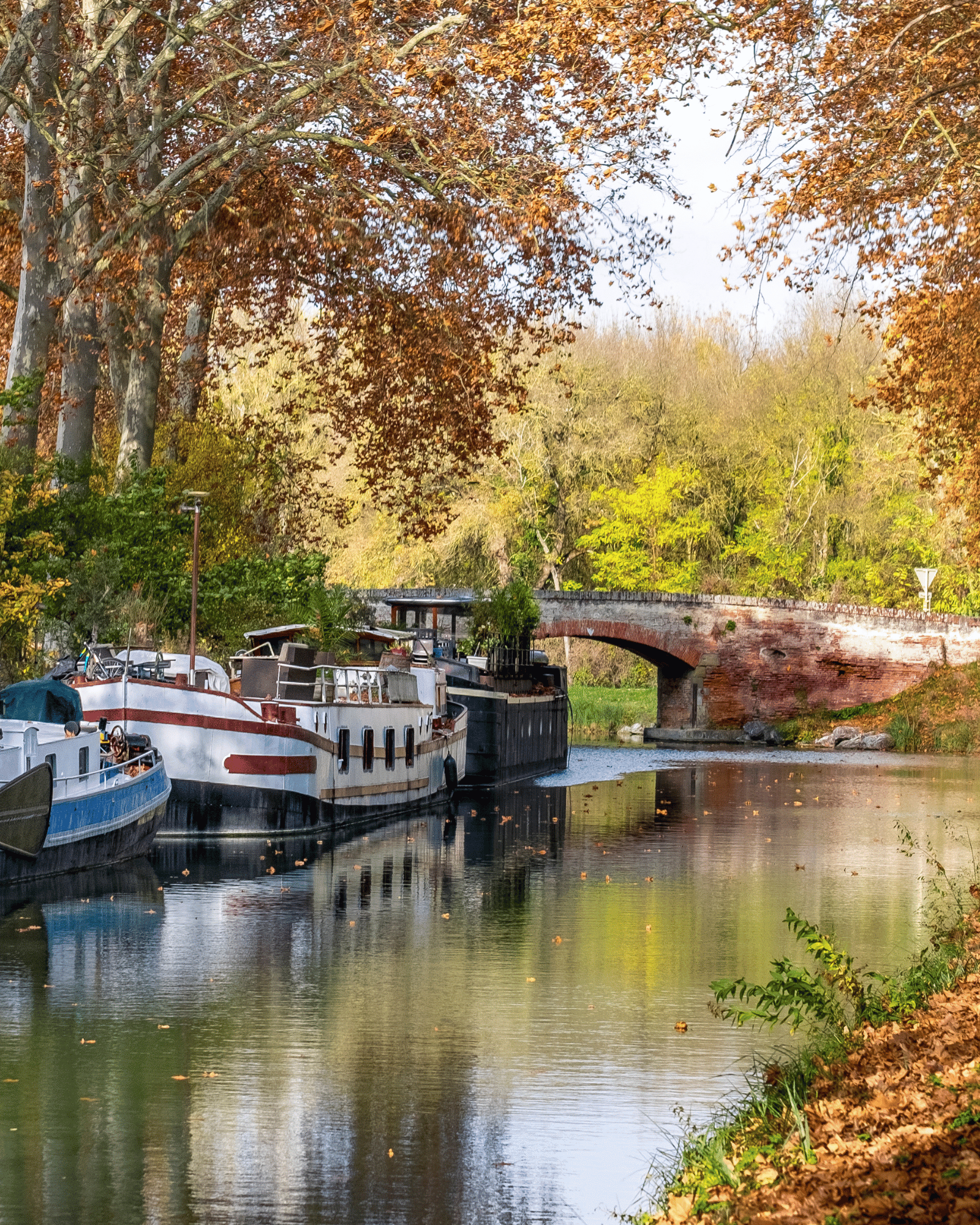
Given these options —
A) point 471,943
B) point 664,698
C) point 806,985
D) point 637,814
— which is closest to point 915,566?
point 664,698

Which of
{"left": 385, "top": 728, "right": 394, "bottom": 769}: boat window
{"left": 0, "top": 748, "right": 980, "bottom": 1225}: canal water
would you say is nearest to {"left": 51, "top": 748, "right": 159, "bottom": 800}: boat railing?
{"left": 0, "top": 748, "right": 980, "bottom": 1225}: canal water

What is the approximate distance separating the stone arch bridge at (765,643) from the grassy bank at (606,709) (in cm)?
234

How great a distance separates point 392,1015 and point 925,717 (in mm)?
41003

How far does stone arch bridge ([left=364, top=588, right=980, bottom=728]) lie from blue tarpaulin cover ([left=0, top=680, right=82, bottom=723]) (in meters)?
32.8

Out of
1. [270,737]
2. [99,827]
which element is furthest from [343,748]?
[99,827]

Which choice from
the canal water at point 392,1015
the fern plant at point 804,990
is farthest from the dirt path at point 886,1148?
the canal water at point 392,1015

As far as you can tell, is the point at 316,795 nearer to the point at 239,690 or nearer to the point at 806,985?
the point at 239,690

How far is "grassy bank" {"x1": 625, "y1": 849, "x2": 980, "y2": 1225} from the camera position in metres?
5.78

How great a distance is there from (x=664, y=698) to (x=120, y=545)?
3182 cm

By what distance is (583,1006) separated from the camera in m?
11.9

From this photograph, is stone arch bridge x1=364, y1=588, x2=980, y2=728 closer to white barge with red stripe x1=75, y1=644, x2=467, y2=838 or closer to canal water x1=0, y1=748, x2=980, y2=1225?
white barge with red stripe x1=75, y1=644, x2=467, y2=838

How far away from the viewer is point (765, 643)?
54.2 meters

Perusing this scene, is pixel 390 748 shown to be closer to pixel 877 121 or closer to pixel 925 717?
pixel 877 121

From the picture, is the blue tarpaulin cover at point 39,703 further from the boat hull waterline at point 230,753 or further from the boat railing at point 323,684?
the boat railing at point 323,684
